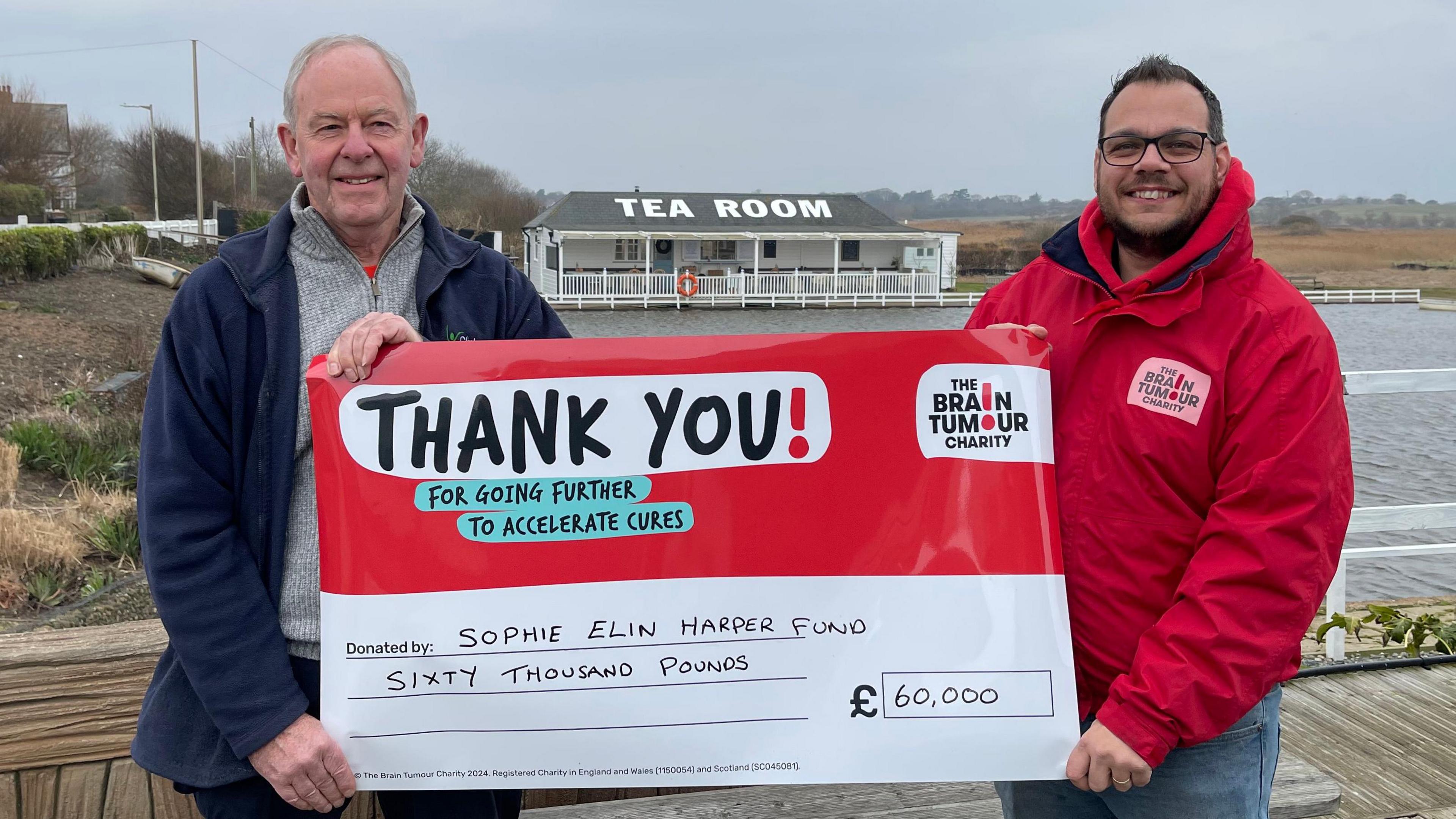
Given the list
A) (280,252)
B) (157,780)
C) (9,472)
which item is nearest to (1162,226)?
(280,252)

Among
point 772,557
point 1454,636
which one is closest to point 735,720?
point 772,557

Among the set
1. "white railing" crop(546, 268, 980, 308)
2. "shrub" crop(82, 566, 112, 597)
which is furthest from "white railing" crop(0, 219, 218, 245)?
"shrub" crop(82, 566, 112, 597)

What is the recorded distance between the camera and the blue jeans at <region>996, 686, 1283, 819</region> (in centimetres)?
192

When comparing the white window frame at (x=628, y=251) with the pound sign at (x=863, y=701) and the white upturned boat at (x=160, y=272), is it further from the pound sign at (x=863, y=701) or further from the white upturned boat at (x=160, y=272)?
the pound sign at (x=863, y=701)

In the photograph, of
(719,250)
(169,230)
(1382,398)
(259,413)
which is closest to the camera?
(259,413)

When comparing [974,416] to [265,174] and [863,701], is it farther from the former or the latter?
[265,174]

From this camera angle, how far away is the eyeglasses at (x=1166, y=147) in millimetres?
1933

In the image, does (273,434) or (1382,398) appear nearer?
(273,434)

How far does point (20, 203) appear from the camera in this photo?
40.1m

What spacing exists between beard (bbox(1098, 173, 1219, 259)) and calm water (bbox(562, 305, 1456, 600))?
1087 mm

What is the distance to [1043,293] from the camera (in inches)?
87.0

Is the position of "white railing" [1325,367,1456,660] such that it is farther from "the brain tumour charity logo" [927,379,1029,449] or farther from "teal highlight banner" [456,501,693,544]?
"teal highlight banner" [456,501,693,544]

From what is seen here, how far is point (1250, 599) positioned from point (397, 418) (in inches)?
63.3

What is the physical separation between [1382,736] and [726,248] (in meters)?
54.8
